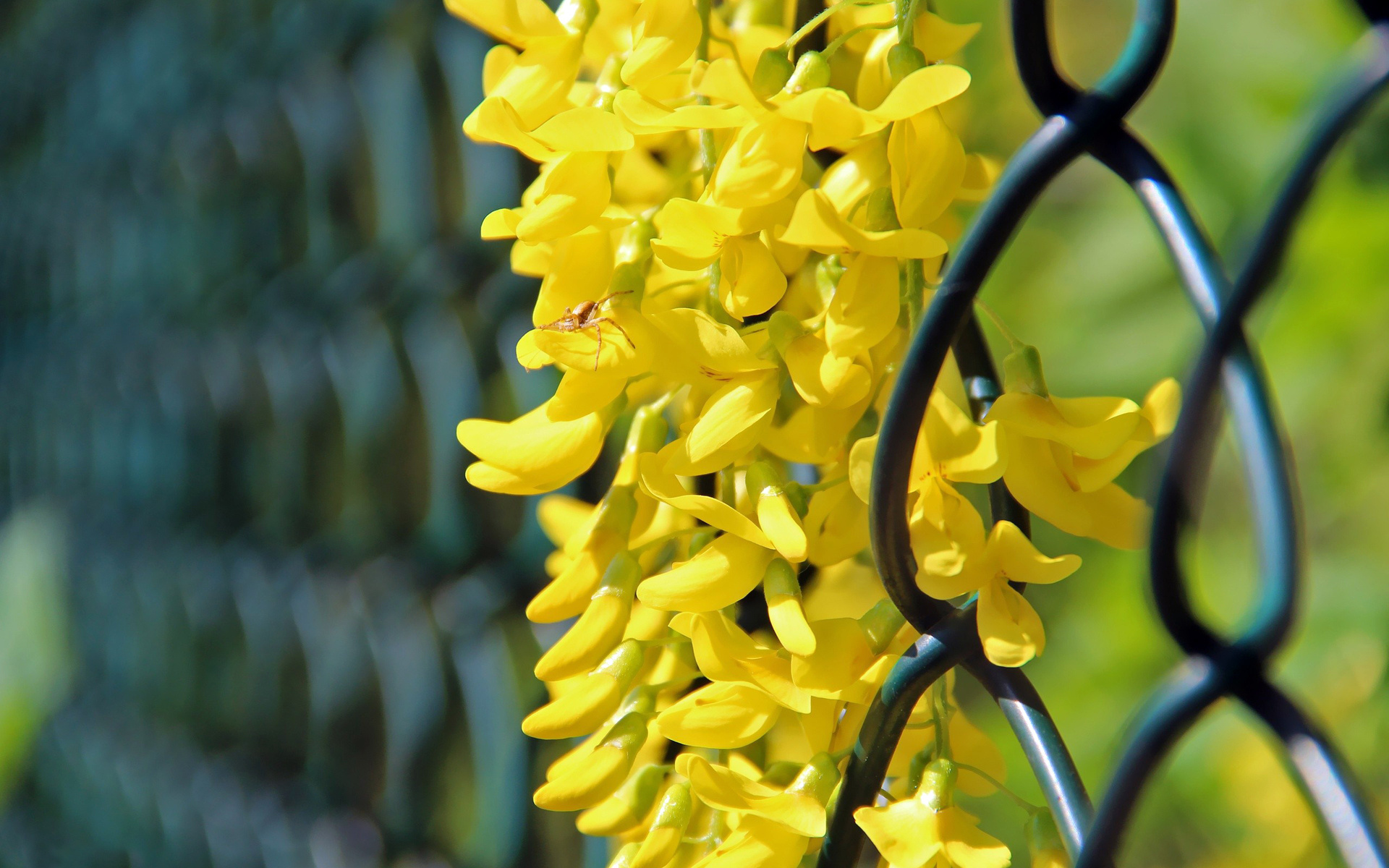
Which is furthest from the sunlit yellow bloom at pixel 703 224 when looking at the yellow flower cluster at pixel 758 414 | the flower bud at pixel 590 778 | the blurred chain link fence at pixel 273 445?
the blurred chain link fence at pixel 273 445

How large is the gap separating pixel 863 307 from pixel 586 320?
0.17 ft

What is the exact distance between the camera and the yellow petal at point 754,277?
0.18m

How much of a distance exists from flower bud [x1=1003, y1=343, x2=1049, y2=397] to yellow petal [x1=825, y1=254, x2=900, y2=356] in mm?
22

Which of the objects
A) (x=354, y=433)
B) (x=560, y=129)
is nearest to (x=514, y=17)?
(x=560, y=129)

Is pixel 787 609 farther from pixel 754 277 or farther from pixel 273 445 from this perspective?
pixel 273 445

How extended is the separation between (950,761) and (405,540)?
37 cm

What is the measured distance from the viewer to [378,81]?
50 centimetres

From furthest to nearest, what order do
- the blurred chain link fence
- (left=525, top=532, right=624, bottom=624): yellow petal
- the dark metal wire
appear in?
the blurred chain link fence → (left=525, top=532, right=624, bottom=624): yellow petal → the dark metal wire

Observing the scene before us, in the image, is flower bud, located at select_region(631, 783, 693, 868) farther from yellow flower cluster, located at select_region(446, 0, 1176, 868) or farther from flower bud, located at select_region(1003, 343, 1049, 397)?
flower bud, located at select_region(1003, 343, 1049, 397)

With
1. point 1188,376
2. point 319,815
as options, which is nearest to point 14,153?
point 319,815

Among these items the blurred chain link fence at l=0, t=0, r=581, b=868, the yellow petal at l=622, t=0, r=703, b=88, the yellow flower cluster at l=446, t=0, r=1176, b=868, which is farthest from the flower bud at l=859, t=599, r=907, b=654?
the blurred chain link fence at l=0, t=0, r=581, b=868

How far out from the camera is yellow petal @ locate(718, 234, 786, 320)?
0.18 m

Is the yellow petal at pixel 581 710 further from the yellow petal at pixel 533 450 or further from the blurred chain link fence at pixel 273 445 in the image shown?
the blurred chain link fence at pixel 273 445

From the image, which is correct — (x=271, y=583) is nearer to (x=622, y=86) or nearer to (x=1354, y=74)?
(x=622, y=86)
